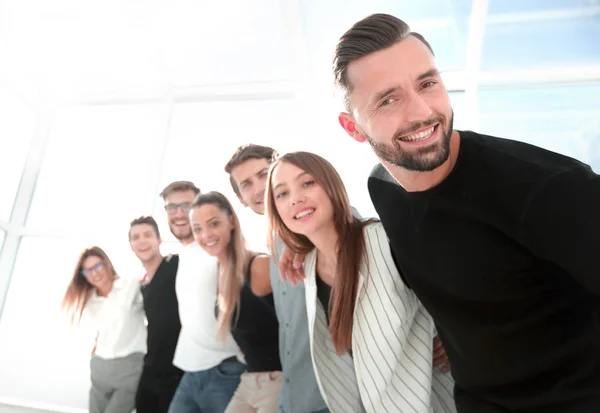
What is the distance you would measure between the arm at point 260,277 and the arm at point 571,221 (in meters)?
1.24

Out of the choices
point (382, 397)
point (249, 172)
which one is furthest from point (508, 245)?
point (249, 172)

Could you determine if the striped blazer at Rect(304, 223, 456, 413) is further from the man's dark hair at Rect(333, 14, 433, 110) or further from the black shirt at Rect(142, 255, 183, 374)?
the black shirt at Rect(142, 255, 183, 374)

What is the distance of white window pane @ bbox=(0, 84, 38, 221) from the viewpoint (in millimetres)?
4260

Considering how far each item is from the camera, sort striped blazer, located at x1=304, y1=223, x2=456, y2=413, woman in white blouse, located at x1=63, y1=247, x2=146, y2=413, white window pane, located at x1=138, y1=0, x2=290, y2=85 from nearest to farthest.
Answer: striped blazer, located at x1=304, y1=223, x2=456, y2=413
woman in white blouse, located at x1=63, y1=247, x2=146, y2=413
white window pane, located at x1=138, y1=0, x2=290, y2=85

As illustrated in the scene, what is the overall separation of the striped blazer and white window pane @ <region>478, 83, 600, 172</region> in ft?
8.33

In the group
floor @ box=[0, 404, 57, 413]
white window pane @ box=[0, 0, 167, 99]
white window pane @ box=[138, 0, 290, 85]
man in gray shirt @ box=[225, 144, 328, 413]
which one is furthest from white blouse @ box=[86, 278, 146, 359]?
white window pane @ box=[0, 0, 167, 99]

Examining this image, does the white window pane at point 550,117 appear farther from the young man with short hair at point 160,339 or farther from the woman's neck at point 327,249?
the young man with short hair at point 160,339

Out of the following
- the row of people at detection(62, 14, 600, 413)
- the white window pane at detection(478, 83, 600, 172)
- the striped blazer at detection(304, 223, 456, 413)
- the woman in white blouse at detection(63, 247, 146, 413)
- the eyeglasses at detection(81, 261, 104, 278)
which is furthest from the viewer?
the white window pane at detection(478, 83, 600, 172)

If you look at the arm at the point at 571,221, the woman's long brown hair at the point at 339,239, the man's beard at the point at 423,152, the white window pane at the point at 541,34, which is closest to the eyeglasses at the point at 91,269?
the woman's long brown hair at the point at 339,239

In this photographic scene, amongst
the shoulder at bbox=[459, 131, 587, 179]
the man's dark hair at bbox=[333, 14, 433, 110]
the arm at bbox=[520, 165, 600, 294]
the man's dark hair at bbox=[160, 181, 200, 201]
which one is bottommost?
the arm at bbox=[520, 165, 600, 294]

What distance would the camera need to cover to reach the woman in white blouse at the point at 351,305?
3.97 feet

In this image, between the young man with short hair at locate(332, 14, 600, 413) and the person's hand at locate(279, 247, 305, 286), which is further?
the person's hand at locate(279, 247, 305, 286)

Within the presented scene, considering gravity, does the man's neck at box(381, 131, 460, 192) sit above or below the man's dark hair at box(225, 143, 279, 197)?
below

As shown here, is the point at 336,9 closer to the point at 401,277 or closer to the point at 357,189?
the point at 357,189
